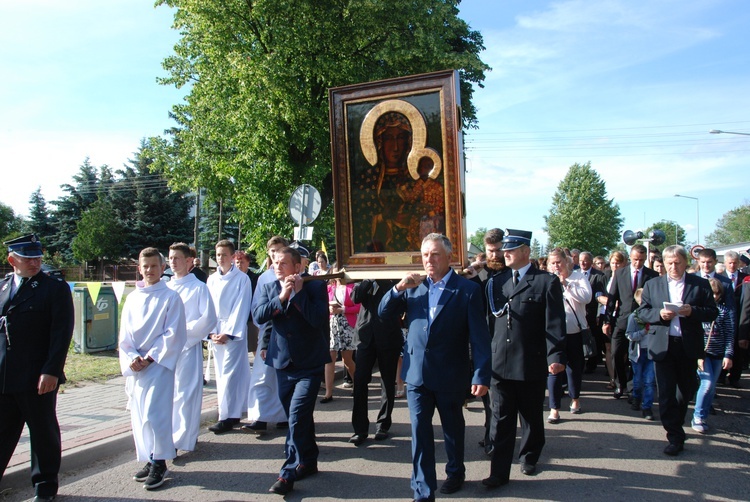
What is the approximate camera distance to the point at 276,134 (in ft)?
58.1

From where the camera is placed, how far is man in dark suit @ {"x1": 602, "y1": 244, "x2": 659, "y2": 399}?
7465 millimetres

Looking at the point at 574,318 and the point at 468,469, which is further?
the point at 574,318

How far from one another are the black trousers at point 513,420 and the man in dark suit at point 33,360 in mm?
3591

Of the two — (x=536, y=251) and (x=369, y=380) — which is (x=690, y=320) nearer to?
(x=369, y=380)

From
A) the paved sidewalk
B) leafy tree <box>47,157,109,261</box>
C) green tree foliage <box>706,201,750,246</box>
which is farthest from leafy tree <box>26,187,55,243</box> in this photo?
green tree foliage <box>706,201,750,246</box>

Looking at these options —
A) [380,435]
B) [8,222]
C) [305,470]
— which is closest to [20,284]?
[305,470]

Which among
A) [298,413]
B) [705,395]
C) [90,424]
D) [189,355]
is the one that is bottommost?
[90,424]

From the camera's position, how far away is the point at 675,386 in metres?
5.48

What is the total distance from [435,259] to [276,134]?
14.5m

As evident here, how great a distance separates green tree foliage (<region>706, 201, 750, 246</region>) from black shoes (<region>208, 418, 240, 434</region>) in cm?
9054

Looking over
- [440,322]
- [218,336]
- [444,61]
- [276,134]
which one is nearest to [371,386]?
[218,336]

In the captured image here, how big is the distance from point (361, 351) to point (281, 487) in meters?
1.88

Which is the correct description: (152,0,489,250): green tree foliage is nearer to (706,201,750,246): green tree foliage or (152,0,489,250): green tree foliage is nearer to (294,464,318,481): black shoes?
(294,464,318,481): black shoes

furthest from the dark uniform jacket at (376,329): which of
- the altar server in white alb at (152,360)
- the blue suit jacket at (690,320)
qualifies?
the blue suit jacket at (690,320)
